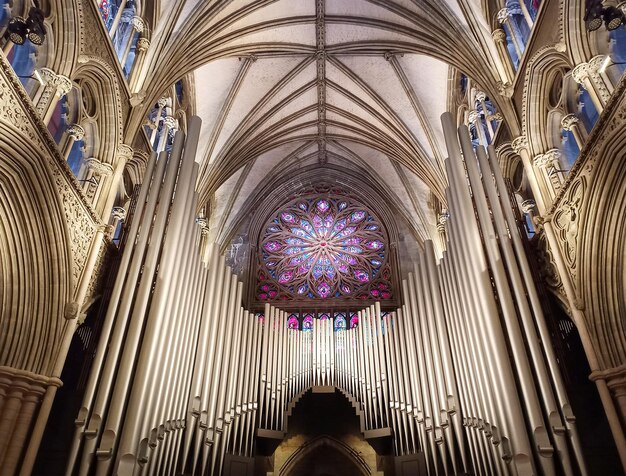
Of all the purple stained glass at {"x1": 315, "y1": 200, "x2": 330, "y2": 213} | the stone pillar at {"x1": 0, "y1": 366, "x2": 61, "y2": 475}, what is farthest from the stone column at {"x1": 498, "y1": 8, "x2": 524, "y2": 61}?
the stone pillar at {"x1": 0, "y1": 366, "x2": 61, "y2": 475}

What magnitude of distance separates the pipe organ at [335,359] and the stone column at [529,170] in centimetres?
48

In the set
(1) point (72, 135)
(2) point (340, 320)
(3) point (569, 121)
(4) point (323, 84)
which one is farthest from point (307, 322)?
(3) point (569, 121)

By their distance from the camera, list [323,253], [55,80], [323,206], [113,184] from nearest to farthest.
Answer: [55,80] < [113,184] < [323,253] < [323,206]

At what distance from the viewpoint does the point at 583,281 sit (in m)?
7.16

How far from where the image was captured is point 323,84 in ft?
48.0

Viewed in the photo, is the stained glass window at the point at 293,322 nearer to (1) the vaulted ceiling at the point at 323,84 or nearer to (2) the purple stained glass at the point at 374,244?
(1) the vaulted ceiling at the point at 323,84

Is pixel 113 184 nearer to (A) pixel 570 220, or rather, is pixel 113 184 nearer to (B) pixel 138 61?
(B) pixel 138 61

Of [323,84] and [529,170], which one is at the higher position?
[323,84]

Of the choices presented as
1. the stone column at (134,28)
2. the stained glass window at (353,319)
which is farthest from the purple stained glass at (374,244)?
the stone column at (134,28)

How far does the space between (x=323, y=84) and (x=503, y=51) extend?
19.1 feet

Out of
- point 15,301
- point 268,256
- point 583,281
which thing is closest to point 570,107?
point 583,281

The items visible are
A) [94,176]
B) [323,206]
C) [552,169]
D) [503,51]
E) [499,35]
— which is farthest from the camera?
[323,206]

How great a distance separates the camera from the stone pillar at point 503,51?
9.78 meters

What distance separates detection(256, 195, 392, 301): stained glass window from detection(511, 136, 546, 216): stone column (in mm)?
7070
